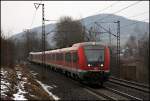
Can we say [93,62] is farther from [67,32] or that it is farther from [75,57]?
[67,32]

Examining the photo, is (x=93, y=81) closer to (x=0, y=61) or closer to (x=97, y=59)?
(x=97, y=59)

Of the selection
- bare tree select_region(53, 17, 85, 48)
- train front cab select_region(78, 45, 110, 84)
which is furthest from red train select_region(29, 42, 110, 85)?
bare tree select_region(53, 17, 85, 48)

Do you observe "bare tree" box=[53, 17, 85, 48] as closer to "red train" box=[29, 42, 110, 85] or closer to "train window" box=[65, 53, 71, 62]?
"train window" box=[65, 53, 71, 62]

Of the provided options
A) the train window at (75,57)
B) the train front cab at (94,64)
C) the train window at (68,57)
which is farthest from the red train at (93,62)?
the train window at (68,57)

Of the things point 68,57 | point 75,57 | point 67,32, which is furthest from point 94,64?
point 67,32

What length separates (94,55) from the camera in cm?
2416

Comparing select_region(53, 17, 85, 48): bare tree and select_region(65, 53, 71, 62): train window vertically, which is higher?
select_region(53, 17, 85, 48): bare tree

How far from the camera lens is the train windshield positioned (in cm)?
2406

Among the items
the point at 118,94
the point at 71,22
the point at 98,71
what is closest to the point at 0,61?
the point at 98,71

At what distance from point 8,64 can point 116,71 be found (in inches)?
484

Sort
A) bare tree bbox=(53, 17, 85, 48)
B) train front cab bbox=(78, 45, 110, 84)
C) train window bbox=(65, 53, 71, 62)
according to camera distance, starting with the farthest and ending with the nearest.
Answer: bare tree bbox=(53, 17, 85, 48), train window bbox=(65, 53, 71, 62), train front cab bbox=(78, 45, 110, 84)

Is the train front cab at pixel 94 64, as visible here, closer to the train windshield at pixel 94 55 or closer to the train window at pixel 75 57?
the train windshield at pixel 94 55

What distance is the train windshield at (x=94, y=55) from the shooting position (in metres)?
24.1

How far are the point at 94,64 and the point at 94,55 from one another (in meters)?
0.65
